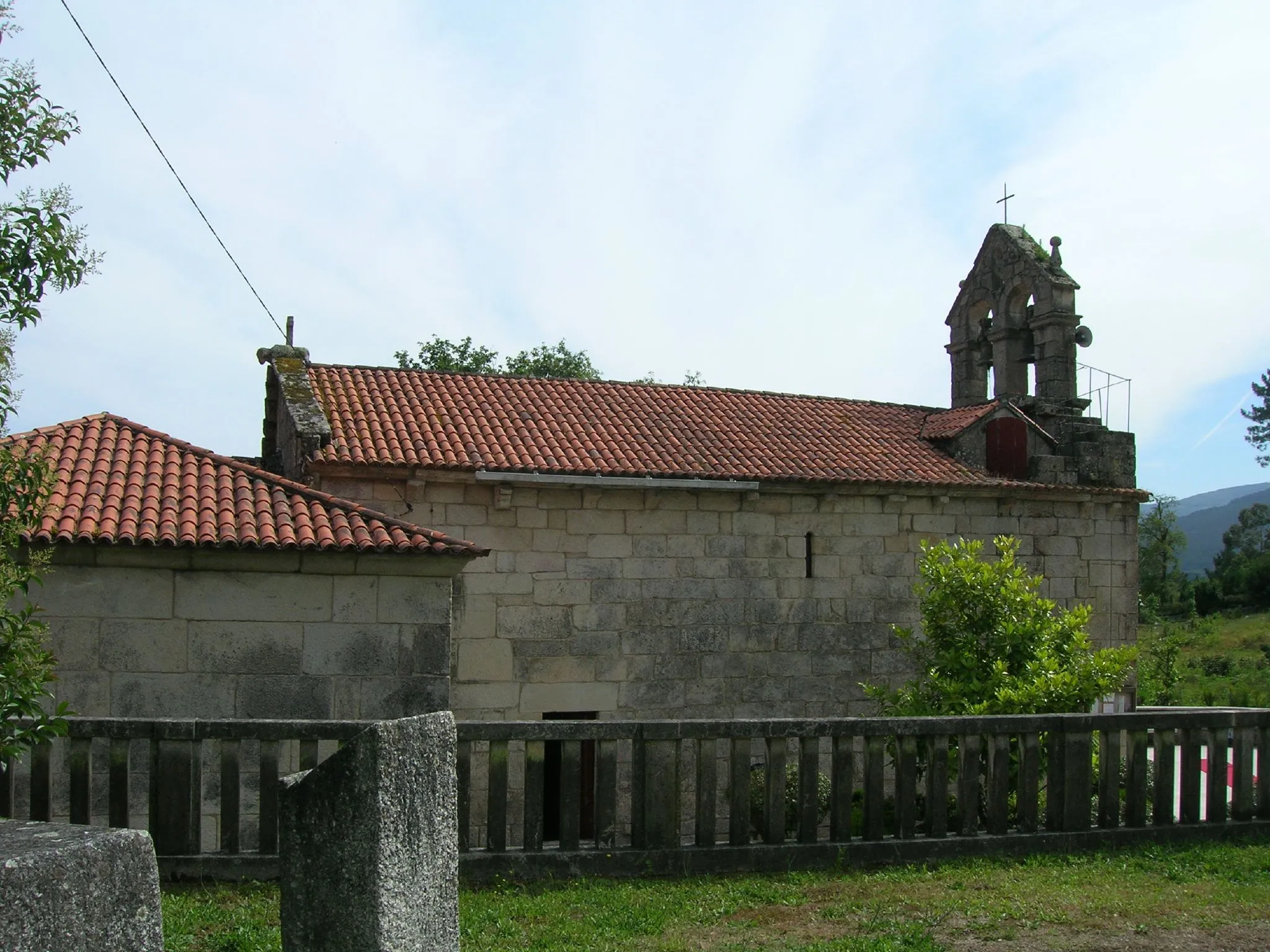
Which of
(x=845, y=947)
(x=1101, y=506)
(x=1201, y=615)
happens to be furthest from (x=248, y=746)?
(x=1201, y=615)

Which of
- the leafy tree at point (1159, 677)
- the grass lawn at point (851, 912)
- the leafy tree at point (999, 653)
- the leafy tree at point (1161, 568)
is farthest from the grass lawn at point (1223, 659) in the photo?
the grass lawn at point (851, 912)

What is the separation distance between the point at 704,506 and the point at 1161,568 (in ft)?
155

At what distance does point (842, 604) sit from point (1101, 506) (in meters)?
4.51

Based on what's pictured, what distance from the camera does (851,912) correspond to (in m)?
5.86

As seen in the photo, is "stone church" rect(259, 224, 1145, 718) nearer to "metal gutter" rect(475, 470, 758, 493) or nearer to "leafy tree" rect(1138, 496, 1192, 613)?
"metal gutter" rect(475, 470, 758, 493)

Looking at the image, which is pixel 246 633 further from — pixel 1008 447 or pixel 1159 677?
pixel 1159 677

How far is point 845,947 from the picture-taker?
515 cm

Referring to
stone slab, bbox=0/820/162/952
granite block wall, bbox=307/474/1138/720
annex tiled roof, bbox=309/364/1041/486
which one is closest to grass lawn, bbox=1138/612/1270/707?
annex tiled roof, bbox=309/364/1041/486

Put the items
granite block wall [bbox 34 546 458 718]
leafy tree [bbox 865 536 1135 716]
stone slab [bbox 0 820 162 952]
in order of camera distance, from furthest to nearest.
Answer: leafy tree [bbox 865 536 1135 716]
granite block wall [bbox 34 546 458 718]
stone slab [bbox 0 820 162 952]

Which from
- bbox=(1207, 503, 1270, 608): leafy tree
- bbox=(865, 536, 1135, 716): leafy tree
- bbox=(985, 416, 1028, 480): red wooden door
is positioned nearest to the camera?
bbox=(865, 536, 1135, 716): leafy tree

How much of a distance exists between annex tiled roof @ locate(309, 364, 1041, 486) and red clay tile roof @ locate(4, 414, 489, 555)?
1.40 m

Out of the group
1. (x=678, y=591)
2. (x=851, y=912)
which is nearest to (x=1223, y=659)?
(x=678, y=591)

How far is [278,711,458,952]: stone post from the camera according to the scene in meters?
3.16

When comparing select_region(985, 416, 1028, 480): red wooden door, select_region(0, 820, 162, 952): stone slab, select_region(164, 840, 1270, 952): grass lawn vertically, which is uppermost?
select_region(985, 416, 1028, 480): red wooden door
